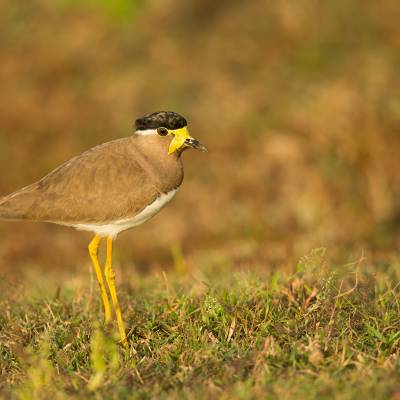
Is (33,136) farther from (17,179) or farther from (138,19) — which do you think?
(138,19)

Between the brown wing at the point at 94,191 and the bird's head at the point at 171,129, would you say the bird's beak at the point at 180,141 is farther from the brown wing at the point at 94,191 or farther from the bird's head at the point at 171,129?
the brown wing at the point at 94,191

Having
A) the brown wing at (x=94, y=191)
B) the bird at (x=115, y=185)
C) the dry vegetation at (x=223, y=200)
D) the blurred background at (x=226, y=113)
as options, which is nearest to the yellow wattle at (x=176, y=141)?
the bird at (x=115, y=185)

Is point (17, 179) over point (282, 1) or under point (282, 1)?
under

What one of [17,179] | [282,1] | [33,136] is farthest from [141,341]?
[282,1]

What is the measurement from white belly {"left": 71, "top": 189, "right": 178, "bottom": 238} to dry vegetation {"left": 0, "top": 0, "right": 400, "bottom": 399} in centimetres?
44

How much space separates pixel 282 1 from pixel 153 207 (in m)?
9.70

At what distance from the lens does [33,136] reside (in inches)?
464

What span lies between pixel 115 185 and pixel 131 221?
25 centimetres

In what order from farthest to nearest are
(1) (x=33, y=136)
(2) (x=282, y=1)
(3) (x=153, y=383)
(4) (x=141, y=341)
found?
(2) (x=282, y=1)
(1) (x=33, y=136)
(4) (x=141, y=341)
(3) (x=153, y=383)

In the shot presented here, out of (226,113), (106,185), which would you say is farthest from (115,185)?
(226,113)

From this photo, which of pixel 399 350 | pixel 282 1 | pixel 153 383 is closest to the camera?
pixel 153 383

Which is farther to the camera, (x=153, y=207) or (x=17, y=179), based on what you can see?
(x=17, y=179)

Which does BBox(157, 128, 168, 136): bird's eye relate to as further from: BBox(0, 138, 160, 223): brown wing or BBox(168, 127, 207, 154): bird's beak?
BBox(0, 138, 160, 223): brown wing

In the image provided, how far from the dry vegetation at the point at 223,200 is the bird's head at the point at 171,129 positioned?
34.2 inches
